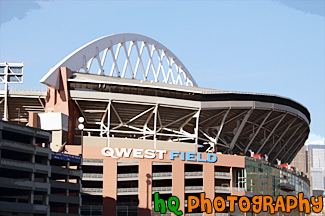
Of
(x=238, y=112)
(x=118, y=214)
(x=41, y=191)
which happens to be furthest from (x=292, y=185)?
(x=41, y=191)

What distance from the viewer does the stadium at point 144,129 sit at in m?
110

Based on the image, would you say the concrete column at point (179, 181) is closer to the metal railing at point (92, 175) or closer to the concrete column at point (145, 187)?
the concrete column at point (145, 187)

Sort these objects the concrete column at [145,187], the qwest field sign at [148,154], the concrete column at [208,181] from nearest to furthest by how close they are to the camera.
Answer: the concrete column at [145,187]
the qwest field sign at [148,154]
the concrete column at [208,181]

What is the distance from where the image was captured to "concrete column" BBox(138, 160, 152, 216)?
10898 centimetres

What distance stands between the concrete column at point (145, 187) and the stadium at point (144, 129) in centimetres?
17

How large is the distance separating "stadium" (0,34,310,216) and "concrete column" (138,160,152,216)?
167 mm

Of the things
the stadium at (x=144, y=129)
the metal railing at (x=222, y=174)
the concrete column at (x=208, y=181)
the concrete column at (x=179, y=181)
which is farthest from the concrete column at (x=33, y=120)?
the metal railing at (x=222, y=174)

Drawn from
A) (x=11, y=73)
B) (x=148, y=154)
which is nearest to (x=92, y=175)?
(x=148, y=154)

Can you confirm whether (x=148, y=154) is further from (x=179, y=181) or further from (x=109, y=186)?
(x=109, y=186)

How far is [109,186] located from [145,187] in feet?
19.8

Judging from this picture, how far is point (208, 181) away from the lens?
114438mm
